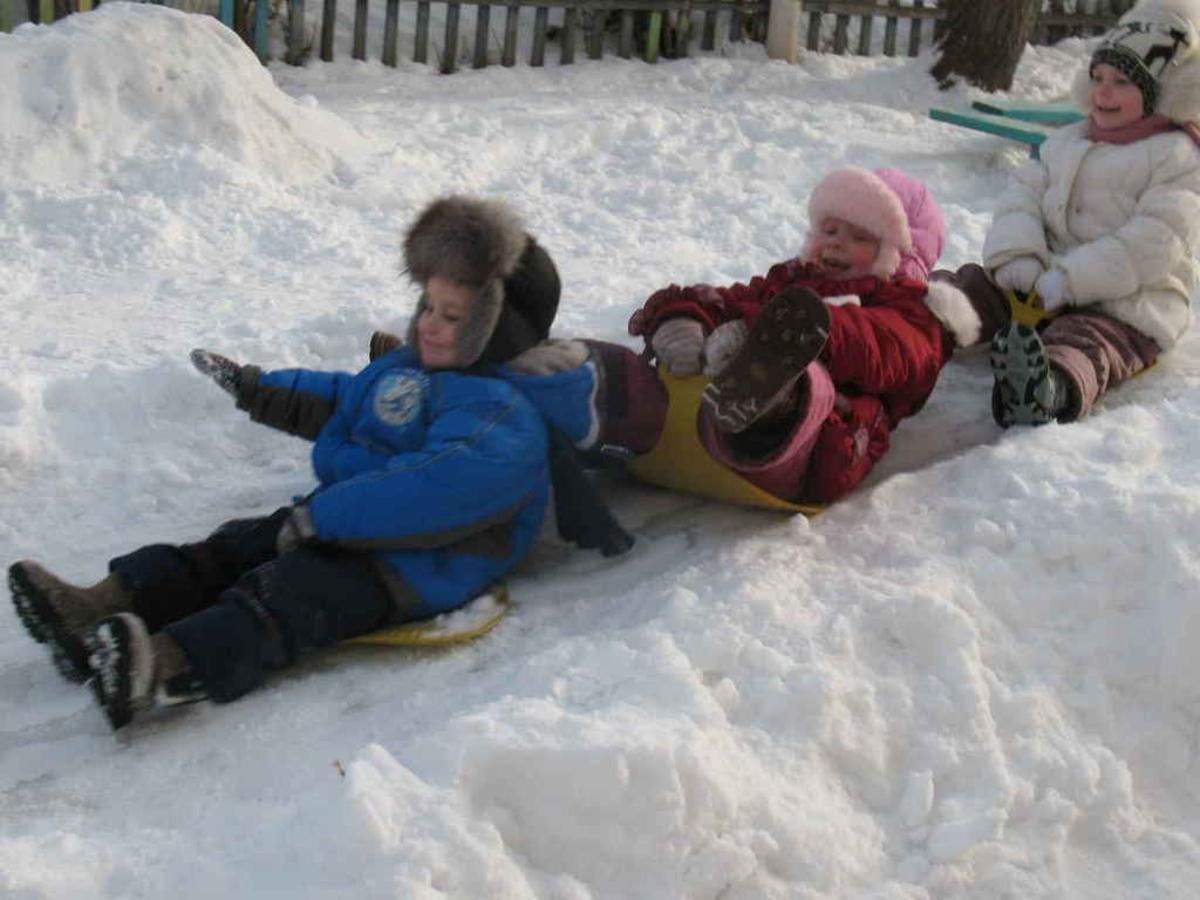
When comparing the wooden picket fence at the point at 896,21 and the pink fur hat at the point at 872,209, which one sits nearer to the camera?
the pink fur hat at the point at 872,209

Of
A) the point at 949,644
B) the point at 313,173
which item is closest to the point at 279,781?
the point at 949,644

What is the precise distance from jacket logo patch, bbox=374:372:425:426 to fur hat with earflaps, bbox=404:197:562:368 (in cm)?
13

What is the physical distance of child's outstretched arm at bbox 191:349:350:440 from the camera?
334 cm

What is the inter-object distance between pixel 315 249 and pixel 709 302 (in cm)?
238

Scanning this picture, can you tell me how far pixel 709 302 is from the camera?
3.42m

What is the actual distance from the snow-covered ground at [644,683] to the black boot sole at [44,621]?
111 mm

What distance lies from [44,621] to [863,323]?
1.83 meters

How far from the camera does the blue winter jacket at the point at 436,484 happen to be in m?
2.86

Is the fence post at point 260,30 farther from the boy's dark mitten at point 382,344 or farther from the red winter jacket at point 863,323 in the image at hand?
the red winter jacket at point 863,323

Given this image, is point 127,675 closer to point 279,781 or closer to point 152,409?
point 279,781

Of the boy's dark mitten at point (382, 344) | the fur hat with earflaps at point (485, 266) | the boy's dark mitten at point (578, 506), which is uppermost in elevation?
the fur hat with earflaps at point (485, 266)

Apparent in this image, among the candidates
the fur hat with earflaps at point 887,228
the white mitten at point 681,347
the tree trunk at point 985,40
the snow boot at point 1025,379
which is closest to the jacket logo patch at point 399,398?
the white mitten at point 681,347

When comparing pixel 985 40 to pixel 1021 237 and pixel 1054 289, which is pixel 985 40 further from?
pixel 1054 289

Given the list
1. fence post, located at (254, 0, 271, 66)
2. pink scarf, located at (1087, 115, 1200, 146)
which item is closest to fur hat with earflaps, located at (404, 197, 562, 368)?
pink scarf, located at (1087, 115, 1200, 146)
